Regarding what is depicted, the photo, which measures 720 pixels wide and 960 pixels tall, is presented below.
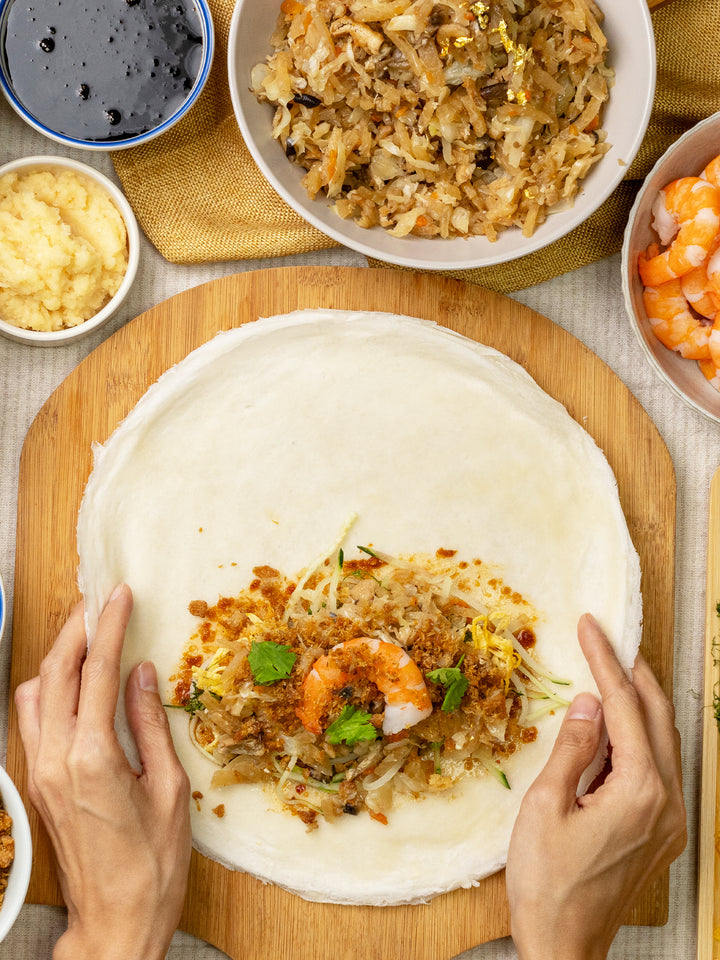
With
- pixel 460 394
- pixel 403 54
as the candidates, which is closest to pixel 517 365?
pixel 460 394

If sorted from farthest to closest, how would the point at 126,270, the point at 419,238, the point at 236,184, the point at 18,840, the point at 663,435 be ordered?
the point at 663,435, the point at 236,184, the point at 126,270, the point at 419,238, the point at 18,840

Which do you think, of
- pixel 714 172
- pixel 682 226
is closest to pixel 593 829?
pixel 682 226

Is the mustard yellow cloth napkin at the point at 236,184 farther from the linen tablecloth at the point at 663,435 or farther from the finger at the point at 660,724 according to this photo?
the finger at the point at 660,724

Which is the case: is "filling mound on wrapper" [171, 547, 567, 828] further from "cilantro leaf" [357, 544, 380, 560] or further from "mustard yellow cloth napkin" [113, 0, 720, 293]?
"mustard yellow cloth napkin" [113, 0, 720, 293]

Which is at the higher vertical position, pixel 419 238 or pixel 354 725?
pixel 419 238

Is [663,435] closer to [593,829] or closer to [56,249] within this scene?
[593,829]

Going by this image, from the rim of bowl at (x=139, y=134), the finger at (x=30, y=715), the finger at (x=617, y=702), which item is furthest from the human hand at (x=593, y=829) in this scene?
the rim of bowl at (x=139, y=134)

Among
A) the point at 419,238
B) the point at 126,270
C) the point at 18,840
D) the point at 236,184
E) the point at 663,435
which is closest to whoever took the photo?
the point at 18,840

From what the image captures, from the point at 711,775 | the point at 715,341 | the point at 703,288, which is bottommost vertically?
the point at 711,775
